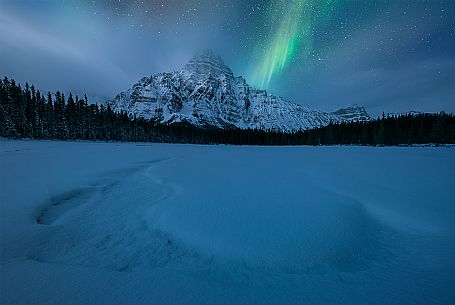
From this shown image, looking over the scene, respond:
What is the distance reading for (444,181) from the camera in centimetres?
1138

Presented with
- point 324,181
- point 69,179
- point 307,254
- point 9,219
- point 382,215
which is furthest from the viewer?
point 324,181

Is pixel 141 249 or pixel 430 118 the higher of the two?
pixel 430 118

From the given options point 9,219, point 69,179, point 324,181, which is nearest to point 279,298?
point 9,219

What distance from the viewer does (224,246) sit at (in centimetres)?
526

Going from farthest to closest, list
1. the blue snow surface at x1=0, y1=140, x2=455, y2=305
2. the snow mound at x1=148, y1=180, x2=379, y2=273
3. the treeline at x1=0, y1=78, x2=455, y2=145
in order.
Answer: the treeline at x1=0, y1=78, x2=455, y2=145
the snow mound at x1=148, y1=180, x2=379, y2=273
the blue snow surface at x1=0, y1=140, x2=455, y2=305

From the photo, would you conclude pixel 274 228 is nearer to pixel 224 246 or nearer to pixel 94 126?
pixel 224 246

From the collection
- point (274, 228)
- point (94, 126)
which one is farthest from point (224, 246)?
point (94, 126)

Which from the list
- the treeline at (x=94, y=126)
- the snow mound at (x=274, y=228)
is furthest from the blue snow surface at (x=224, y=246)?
the treeline at (x=94, y=126)

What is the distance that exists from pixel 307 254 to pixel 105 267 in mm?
4361

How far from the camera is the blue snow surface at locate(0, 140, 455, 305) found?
367cm

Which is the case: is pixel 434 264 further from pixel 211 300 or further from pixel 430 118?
pixel 430 118

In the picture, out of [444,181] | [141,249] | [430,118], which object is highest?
[430,118]

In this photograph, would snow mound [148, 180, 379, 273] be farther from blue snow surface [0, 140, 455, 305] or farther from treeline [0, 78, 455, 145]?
treeline [0, 78, 455, 145]

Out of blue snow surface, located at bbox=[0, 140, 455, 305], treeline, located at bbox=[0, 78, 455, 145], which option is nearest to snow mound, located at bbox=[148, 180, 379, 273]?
blue snow surface, located at bbox=[0, 140, 455, 305]
